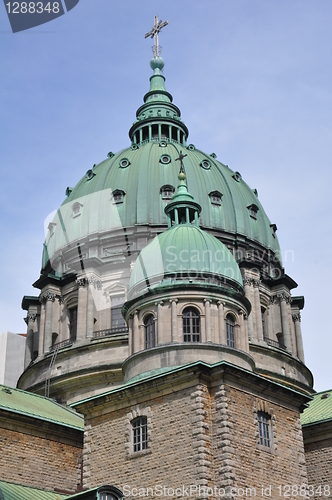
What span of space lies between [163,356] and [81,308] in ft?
57.9

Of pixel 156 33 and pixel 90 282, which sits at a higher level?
pixel 156 33

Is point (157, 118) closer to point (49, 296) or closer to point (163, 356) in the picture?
point (49, 296)

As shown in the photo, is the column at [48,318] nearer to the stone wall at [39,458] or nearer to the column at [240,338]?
the stone wall at [39,458]

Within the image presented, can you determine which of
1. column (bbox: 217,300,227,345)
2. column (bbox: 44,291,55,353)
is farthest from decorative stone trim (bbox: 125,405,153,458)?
column (bbox: 44,291,55,353)

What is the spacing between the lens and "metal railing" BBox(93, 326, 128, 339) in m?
50.1

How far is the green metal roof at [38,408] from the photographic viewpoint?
125ft

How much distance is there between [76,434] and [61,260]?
19.3 meters

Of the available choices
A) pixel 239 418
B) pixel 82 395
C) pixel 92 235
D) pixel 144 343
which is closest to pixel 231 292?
pixel 144 343

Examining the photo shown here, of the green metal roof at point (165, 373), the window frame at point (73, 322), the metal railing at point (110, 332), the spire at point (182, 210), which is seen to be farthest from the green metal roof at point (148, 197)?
the green metal roof at point (165, 373)

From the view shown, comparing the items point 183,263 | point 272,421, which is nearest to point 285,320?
point 183,263

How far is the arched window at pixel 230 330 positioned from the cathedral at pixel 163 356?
53mm

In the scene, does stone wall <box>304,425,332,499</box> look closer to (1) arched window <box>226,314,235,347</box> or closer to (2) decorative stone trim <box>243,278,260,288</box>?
(1) arched window <box>226,314,235,347</box>

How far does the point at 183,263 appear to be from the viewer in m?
37.8

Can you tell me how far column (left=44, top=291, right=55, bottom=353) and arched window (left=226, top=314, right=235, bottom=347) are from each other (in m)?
18.4
